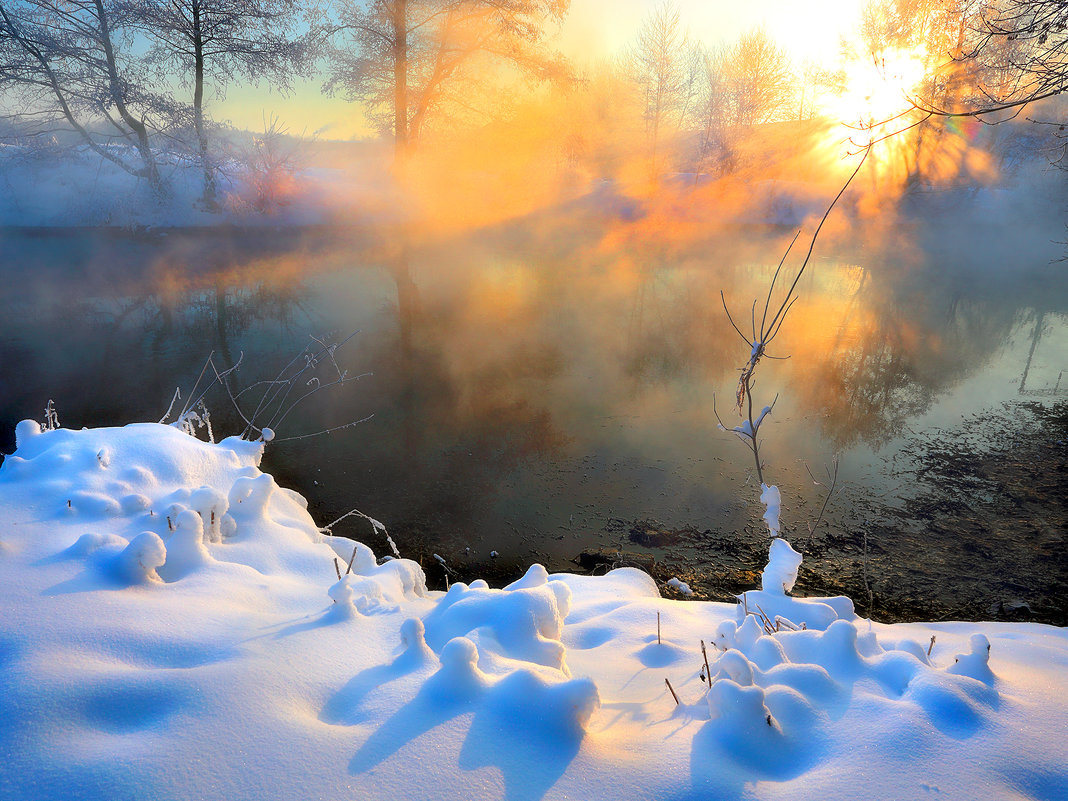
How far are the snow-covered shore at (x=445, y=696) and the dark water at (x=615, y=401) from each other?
80.1 inches

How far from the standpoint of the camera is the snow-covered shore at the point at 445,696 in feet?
4.89

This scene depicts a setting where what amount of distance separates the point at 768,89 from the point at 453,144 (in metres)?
16.9

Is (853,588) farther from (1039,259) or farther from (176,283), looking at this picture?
(1039,259)

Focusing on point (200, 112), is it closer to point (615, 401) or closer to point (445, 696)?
point (615, 401)

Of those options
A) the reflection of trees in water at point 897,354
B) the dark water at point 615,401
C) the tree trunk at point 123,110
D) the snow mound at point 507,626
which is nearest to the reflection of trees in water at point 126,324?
the dark water at point 615,401

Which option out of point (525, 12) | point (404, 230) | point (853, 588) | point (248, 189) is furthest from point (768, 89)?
point (853, 588)

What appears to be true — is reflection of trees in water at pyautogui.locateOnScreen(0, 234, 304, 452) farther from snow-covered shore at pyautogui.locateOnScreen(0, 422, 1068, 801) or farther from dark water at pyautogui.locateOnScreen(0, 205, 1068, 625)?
snow-covered shore at pyautogui.locateOnScreen(0, 422, 1068, 801)

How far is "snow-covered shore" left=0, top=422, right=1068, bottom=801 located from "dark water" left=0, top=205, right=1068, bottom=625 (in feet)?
6.68

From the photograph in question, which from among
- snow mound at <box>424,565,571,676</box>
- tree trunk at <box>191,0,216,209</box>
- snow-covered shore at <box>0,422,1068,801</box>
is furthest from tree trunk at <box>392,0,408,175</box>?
snow mound at <box>424,565,571,676</box>

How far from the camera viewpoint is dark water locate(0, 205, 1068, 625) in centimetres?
484

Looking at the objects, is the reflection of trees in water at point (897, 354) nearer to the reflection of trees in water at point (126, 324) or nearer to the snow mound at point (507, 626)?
the snow mound at point (507, 626)

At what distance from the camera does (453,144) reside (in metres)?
23.0

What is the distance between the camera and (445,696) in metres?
1.74

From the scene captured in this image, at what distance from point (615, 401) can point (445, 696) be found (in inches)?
239
